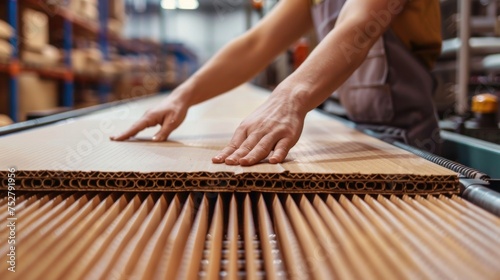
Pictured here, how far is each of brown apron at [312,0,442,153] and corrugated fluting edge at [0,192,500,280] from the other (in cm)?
88

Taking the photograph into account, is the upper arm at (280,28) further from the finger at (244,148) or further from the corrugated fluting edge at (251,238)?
the corrugated fluting edge at (251,238)

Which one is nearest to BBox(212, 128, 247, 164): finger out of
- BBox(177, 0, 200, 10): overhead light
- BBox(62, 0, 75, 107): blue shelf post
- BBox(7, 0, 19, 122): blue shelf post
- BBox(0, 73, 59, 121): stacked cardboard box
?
BBox(7, 0, 19, 122): blue shelf post

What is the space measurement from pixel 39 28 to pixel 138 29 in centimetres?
1244

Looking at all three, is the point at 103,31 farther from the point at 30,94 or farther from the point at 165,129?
the point at 165,129

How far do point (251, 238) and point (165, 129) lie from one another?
0.77m

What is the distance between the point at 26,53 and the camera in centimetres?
370

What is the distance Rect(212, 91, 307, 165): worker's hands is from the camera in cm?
92

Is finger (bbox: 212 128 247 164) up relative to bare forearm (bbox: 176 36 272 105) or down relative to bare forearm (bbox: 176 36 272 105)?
down

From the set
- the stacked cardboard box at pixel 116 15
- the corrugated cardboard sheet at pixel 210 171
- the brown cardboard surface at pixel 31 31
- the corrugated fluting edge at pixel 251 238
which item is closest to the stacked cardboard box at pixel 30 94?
the brown cardboard surface at pixel 31 31

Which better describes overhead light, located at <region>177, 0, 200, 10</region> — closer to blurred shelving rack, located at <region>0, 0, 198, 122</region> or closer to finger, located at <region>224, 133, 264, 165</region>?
blurred shelving rack, located at <region>0, 0, 198, 122</region>

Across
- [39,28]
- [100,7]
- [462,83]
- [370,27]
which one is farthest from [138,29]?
[370,27]

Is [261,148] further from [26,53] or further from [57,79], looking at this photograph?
[57,79]

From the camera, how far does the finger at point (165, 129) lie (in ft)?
4.37

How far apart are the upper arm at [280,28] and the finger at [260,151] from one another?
756mm
